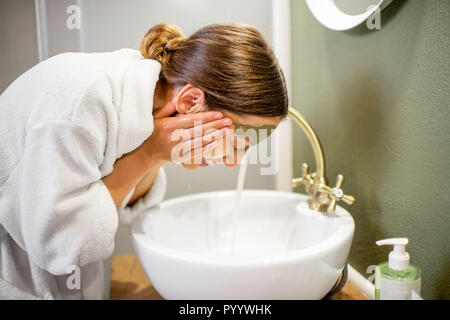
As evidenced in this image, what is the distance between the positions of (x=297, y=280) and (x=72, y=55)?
55cm

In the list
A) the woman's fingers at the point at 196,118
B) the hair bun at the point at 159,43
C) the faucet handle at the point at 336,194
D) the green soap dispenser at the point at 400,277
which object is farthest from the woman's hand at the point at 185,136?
the green soap dispenser at the point at 400,277

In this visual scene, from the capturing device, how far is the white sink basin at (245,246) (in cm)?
54

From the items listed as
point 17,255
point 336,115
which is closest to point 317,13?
point 336,115

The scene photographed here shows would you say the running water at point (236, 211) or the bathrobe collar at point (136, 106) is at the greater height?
the bathrobe collar at point (136, 106)

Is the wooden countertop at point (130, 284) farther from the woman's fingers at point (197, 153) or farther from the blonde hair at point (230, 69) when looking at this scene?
the blonde hair at point (230, 69)

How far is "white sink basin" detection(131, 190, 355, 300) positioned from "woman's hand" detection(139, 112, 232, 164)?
0.47 ft

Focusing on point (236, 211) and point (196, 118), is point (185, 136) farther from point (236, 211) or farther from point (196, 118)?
point (236, 211)

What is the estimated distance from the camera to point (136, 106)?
0.65 meters

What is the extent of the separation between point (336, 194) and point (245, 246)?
29 cm

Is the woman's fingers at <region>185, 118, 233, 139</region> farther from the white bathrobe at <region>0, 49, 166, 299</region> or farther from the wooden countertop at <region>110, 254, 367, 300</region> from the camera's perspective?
the wooden countertop at <region>110, 254, 367, 300</region>

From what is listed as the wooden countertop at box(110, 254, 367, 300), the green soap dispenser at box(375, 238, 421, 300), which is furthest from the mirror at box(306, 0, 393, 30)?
the wooden countertop at box(110, 254, 367, 300)

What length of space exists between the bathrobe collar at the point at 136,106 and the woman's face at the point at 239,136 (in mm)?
140

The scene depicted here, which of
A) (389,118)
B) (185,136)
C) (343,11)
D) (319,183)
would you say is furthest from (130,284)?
(343,11)
